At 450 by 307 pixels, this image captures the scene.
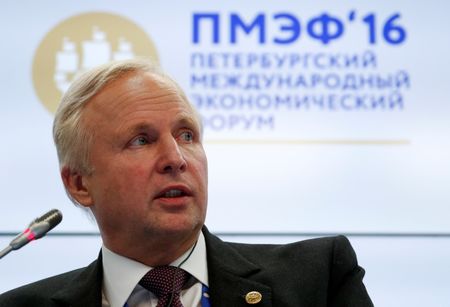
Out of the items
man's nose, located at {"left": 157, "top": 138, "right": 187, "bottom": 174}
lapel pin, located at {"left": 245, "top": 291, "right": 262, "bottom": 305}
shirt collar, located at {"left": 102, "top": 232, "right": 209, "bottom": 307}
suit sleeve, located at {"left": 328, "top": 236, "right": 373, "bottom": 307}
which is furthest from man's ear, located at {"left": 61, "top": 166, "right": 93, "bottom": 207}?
suit sleeve, located at {"left": 328, "top": 236, "right": 373, "bottom": 307}

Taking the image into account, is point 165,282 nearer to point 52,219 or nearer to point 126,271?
point 126,271

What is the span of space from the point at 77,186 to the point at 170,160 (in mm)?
377

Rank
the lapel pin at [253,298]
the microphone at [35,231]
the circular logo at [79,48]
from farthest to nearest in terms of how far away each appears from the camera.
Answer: the circular logo at [79,48] < the lapel pin at [253,298] < the microphone at [35,231]

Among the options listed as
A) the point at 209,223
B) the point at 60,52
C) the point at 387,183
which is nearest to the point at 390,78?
the point at 387,183

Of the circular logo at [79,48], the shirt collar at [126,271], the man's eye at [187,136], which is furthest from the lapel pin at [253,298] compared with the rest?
the circular logo at [79,48]

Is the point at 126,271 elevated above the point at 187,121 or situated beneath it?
situated beneath

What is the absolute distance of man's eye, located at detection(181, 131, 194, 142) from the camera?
191cm

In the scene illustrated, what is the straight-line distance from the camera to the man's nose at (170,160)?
1.77 meters

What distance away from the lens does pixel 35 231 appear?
1.58 metres

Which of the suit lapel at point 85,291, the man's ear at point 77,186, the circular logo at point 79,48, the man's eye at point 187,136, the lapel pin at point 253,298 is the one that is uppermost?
the circular logo at point 79,48

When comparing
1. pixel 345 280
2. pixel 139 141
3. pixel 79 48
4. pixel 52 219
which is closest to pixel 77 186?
pixel 139 141

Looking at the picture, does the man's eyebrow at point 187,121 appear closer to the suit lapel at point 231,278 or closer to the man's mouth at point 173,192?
the man's mouth at point 173,192

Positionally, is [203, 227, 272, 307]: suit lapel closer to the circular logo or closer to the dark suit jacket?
the dark suit jacket

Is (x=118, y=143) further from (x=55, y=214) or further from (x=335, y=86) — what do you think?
(x=335, y=86)
